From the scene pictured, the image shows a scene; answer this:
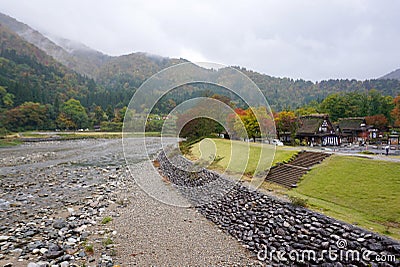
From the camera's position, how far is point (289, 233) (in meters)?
6.49

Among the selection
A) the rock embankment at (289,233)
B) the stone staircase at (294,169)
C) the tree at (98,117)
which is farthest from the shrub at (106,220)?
the tree at (98,117)

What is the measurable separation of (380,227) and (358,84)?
105m

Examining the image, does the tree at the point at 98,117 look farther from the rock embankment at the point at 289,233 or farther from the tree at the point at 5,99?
the rock embankment at the point at 289,233

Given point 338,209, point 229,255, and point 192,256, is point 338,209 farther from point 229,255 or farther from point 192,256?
point 192,256

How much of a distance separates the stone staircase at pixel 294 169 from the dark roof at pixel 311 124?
14.2 meters

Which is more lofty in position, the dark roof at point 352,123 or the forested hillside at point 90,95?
the forested hillside at point 90,95

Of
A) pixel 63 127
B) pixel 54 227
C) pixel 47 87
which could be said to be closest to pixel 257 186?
pixel 54 227

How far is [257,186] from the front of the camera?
10.1 meters

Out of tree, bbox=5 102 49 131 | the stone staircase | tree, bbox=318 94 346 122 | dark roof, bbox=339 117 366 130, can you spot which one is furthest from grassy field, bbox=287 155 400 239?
tree, bbox=5 102 49 131

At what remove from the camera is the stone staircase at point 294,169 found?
1059cm

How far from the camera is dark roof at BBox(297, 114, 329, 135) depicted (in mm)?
26397

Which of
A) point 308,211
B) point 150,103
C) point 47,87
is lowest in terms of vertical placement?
point 308,211

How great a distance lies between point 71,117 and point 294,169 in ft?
213

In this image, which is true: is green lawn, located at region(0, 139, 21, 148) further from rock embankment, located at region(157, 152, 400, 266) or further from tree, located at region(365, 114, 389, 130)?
tree, located at region(365, 114, 389, 130)
